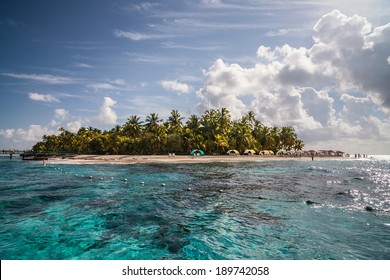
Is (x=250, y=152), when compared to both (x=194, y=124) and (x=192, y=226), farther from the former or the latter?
(x=192, y=226)

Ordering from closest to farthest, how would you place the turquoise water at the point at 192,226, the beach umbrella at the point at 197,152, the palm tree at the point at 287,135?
the turquoise water at the point at 192,226 → the beach umbrella at the point at 197,152 → the palm tree at the point at 287,135

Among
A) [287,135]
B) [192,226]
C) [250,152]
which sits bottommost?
[192,226]

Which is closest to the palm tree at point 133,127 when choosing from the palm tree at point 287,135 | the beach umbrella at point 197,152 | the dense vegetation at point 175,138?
the dense vegetation at point 175,138

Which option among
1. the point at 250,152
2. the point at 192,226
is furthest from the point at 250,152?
the point at 192,226

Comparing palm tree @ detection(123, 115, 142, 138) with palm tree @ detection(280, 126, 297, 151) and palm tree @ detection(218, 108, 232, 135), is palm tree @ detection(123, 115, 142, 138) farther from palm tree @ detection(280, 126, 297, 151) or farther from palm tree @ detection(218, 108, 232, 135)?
palm tree @ detection(280, 126, 297, 151)

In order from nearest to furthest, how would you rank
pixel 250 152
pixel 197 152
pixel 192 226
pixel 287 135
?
pixel 192 226, pixel 197 152, pixel 250 152, pixel 287 135

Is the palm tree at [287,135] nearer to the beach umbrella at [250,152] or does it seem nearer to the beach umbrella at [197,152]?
the beach umbrella at [250,152]

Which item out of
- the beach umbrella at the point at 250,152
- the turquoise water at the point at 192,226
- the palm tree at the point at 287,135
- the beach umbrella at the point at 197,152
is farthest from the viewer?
the palm tree at the point at 287,135

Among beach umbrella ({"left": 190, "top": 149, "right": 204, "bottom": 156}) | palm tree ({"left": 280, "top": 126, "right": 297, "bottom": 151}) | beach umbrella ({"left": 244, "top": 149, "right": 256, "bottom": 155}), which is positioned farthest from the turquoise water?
palm tree ({"left": 280, "top": 126, "right": 297, "bottom": 151})

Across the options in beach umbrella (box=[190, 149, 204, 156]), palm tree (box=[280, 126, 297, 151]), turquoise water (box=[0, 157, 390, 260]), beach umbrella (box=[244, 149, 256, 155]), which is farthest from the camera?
palm tree (box=[280, 126, 297, 151])

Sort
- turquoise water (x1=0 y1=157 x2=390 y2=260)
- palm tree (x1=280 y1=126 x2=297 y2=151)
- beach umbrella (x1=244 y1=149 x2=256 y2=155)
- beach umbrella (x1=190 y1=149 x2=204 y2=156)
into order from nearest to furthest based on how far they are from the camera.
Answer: turquoise water (x1=0 y1=157 x2=390 y2=260) → beach umbrella (x1=190 y1=149 x2=204 y2=156) → beach umbrella (x1=244 y1=149 x2=256 y2=155) → palm tree (x1=280 y1=126 x2=297 y2=151)

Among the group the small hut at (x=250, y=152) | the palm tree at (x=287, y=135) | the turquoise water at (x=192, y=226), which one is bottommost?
the turquoise water at (x=192, y=226)

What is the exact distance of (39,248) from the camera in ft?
27.1

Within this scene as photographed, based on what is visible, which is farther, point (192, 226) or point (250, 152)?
point (250, 152)
